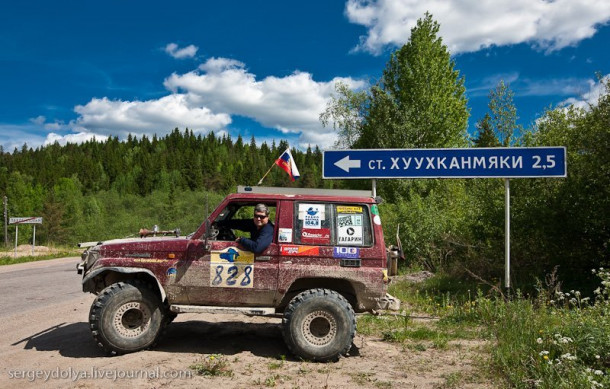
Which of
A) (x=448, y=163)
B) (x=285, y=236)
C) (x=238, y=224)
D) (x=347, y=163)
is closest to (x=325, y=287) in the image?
(x=285, y=236)

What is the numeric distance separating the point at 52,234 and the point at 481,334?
78875 mm

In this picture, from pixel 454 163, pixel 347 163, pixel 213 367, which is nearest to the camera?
pixel 213 367

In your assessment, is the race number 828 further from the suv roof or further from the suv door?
the suv roof

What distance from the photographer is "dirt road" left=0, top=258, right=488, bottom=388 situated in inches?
189

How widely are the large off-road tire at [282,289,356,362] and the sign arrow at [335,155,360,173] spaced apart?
3.63m

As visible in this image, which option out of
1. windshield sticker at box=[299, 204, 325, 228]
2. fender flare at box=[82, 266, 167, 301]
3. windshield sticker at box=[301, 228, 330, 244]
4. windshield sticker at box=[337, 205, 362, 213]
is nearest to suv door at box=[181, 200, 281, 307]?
fender flare at box=[82, 266, 167, 301]

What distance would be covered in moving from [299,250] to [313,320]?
0.92 metres

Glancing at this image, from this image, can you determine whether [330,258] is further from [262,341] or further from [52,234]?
[52,234]

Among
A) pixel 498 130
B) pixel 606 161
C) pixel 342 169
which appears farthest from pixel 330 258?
pixel 498 130

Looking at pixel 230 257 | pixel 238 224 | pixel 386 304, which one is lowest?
pixel 386 304

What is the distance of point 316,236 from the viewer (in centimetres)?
592

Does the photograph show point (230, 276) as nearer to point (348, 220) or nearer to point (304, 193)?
point (304, 193)

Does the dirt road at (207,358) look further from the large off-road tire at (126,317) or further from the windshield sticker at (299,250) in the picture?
the windshield sticker at (299,250)

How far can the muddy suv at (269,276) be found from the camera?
5668mm
